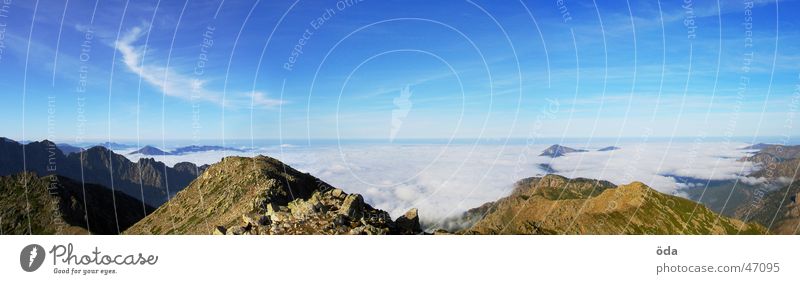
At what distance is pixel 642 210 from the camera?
175 m

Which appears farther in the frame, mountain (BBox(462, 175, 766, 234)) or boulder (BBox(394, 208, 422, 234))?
mountain (BBox(462, 175, 766, 234))
